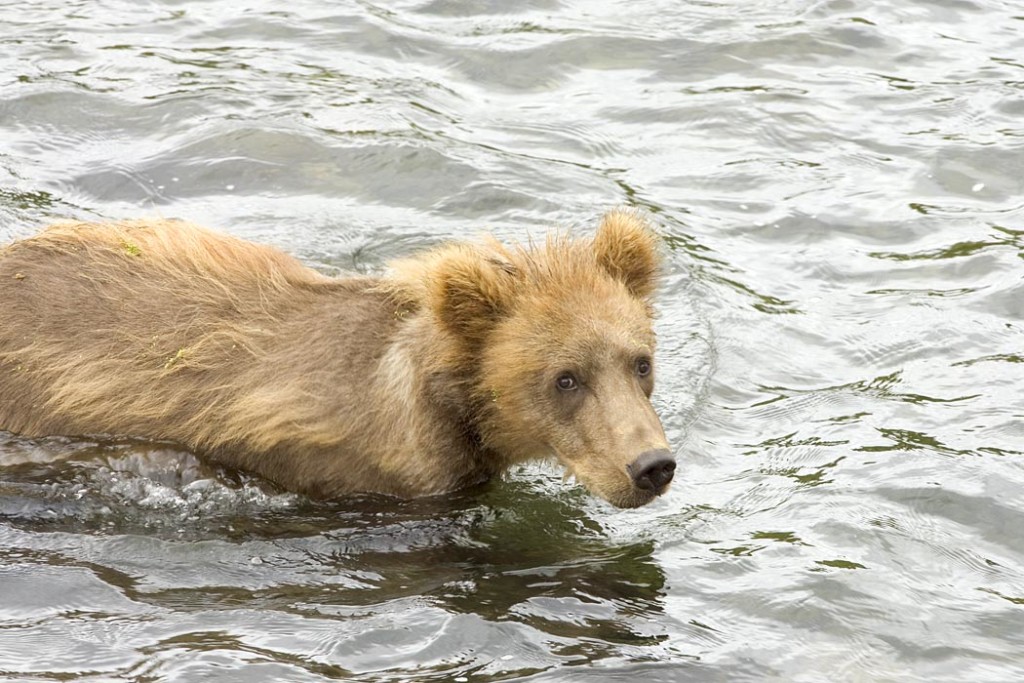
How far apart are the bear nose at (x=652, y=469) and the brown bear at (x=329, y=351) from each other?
1.26ft

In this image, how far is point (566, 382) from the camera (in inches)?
291

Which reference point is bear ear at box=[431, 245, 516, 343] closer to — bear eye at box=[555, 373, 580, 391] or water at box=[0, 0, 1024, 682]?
bear eye at box=[555, 373, 580, 391]

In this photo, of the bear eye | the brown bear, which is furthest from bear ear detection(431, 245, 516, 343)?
the bear eye

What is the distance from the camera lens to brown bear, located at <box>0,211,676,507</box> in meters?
7.50

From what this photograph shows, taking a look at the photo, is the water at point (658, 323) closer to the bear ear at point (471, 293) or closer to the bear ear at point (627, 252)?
the bear ear at point (471, 293)

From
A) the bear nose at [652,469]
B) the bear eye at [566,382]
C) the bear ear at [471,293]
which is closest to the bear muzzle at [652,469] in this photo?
the bear nose at [652,469]

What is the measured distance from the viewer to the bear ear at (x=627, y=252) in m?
7.86

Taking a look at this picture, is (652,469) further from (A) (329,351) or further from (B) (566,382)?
(A) (329,351)

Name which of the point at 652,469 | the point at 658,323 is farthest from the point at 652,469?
the point at 658,323

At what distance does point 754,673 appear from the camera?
677 cm

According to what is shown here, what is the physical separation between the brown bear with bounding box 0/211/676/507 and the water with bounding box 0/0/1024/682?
0.27m

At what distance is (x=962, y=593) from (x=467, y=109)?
7.03m

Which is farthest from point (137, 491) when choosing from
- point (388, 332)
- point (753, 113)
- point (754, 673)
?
point (753, 113)

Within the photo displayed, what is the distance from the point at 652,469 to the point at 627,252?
1420 mm
